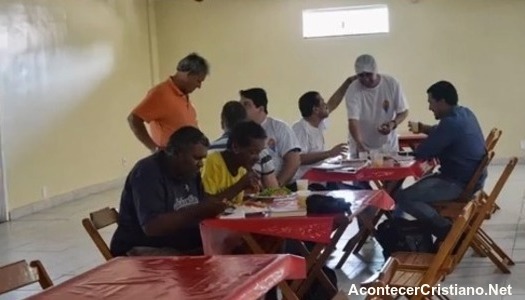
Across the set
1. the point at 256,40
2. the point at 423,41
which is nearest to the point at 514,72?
the point at 423,41

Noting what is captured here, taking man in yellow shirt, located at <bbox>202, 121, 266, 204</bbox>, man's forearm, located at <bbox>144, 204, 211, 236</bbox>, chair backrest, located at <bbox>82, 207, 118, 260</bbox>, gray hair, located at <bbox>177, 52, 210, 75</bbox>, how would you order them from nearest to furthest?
man's forearm, located at <bbox>144, 204, 211, 236</bbox>, chair backrest, located at <bbox>82, 207, 118, 260</bbox>, man in yellow shirt, located at <bbox>202, 121, 266, 204</bbox>, gray hair, located at <bbox>177, 52, 210, 75</bbox>

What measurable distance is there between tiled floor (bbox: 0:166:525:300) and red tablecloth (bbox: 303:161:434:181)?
603mm

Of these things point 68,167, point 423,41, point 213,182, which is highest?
point 423,41

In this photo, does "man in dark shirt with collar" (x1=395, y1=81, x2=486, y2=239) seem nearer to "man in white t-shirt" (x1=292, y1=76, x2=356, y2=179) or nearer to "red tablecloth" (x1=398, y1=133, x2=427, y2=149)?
"man in white t-shirt" (x1=292, y1=76, x2=356, y2=179)

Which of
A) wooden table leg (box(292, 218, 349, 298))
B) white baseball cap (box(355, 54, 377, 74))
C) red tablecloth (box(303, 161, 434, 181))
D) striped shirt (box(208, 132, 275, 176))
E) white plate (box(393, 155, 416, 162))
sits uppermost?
white baseball cap (box(355, 54, 377, 74))

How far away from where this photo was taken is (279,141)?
4727 millimetres

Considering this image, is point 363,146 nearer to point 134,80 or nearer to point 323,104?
point 323,104

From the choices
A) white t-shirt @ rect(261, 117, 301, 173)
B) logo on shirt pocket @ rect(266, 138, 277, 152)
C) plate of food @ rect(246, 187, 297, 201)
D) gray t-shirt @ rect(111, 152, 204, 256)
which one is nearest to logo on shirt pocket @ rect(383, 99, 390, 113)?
white t-shirt @ rect(261, 117, 301, 173)

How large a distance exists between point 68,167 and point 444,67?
5.19m

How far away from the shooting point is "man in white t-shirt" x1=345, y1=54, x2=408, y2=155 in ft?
18.9

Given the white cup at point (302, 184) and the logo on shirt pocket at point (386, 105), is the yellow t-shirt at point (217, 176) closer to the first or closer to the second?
the white cup at point (302, 184)

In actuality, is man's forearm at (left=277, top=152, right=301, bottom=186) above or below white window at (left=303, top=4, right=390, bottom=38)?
below

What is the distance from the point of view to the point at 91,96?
9578mm

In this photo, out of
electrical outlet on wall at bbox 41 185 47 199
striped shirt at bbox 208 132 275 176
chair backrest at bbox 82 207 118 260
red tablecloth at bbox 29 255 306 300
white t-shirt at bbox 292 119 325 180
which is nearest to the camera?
red tablecloth at bbox 29 255 306 300
